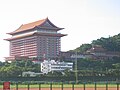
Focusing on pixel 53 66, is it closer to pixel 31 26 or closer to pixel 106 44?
pixel 31 26

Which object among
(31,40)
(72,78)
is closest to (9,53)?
(31,40)

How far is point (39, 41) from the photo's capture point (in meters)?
96.8

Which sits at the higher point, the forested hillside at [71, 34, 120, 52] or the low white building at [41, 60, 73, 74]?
the forested hillside at [71, 34, 120, 52]

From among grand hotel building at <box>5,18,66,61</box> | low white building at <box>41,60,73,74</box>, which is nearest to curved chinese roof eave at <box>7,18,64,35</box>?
grand hotel building at <box>5,18,66,61</box>

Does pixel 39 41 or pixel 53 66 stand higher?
pixel 39 41

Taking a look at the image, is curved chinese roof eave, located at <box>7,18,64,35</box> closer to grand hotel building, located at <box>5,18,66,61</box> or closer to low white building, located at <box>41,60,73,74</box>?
grand hotel building, located at <box>5,18,66,61</box>

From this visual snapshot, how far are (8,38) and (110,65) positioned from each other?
36.6 meters

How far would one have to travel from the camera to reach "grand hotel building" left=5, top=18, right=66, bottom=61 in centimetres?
9438

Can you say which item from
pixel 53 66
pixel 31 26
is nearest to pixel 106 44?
pixel 31 26

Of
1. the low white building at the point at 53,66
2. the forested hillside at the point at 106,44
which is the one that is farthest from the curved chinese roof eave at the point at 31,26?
the low white building at the point at 53,66

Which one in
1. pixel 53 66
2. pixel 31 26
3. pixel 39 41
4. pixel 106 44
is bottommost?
pixel 53 66

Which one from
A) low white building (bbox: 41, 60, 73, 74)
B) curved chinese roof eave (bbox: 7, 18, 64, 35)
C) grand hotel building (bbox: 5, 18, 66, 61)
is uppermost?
curved chinese roof eave (bbox: 7, 18, 64, 35)

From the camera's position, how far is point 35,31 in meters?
99.1

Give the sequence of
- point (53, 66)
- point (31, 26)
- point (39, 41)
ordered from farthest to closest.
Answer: point (31, 26)
point (39, 41)
point (53, 66)
